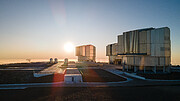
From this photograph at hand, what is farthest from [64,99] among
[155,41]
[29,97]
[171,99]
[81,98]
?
[155,41]

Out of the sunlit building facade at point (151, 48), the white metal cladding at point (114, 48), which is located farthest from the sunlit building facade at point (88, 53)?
the sunlit building facade at point (151, 48)

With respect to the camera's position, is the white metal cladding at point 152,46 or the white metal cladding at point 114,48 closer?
the white metal cladding at point 152,46

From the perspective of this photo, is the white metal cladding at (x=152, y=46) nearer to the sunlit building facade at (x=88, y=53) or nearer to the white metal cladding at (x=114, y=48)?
the white metal cladding at (x=114, y=48)

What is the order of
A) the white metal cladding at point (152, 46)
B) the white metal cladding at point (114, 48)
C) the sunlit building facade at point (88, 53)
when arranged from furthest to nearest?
the sunlit building facade at point (88, 53) → the white metal cladding at point (114, 48) → the white metal cladding at point (152, 46)

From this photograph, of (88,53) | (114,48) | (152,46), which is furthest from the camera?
(88,53)

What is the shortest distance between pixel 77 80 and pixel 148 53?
18227 mm

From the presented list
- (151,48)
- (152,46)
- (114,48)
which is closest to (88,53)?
(114,48)

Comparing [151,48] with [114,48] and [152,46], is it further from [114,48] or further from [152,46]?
[114,48]

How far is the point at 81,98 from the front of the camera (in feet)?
33.1

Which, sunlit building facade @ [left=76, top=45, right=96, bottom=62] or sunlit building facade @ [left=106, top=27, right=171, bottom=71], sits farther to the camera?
sunlit building facade @ [left=76, top=45, right=96, bottom=62]

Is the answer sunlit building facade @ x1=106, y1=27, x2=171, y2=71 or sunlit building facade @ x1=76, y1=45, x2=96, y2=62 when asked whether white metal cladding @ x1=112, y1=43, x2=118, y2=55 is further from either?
sunlit building facade @ x1=106, y1=27, x2=171, y2=71

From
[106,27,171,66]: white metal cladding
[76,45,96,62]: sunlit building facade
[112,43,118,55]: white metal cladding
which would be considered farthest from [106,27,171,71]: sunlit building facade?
[76,45,96,62]: sunlit building facade

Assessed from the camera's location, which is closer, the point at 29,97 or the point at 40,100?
the point at 40,100

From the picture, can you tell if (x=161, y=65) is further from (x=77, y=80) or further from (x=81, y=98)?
(x=81, y=98)
